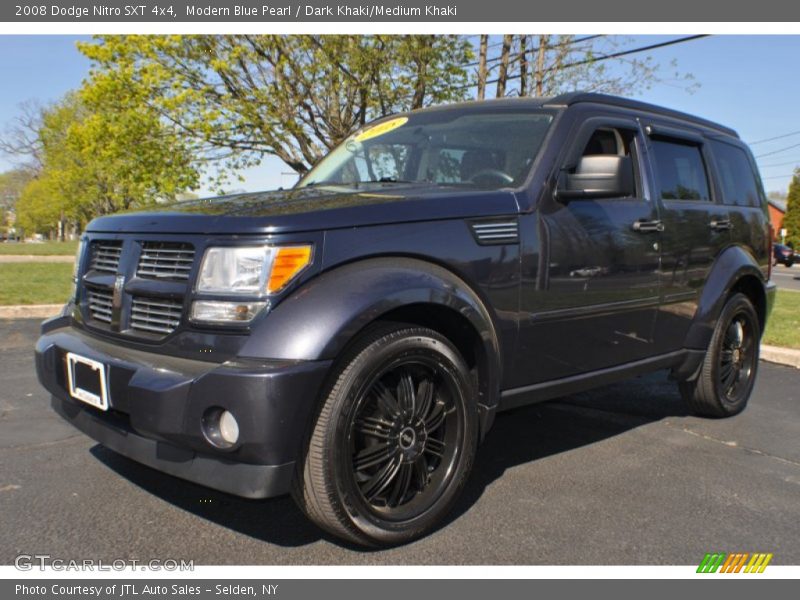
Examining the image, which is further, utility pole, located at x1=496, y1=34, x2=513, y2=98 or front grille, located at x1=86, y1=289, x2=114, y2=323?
utility pole, located at x1=496, y1=34, x2=513, y2=98

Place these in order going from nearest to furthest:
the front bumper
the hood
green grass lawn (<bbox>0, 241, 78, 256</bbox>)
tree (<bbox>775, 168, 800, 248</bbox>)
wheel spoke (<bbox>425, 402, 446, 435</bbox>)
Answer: the front bumper, the hood, wheel spoke (<bbox>425, 402, 446, 435</bbox>), green grass lawn (<bbox>0, 241, 78, 256</bbox>), tree (<bbox>775, 168, 800, 248</bbox>)

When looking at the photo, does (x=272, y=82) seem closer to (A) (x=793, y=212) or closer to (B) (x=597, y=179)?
(B) (x=597, y=179)

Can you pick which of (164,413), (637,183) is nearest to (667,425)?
(637,183)

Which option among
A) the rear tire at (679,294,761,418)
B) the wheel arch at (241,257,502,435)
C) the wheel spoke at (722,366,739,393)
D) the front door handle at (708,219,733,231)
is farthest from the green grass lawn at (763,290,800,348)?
the wheel arch at (241,257,502,435)

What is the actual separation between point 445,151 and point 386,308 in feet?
4.81

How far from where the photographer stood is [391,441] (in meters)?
2.77

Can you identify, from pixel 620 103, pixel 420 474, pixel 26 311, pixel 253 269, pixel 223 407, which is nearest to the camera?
pixel 223 407

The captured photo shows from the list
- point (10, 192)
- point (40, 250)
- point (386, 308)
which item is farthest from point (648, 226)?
point (10, 192)

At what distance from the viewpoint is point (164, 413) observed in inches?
95.6

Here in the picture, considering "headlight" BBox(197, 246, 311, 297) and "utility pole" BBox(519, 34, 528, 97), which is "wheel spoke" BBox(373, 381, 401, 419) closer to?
"headlight" BBox(197, 246, 311, 297)

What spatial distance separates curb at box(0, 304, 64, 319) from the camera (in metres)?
8.45

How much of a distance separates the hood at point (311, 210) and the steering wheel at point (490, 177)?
0.17 meters

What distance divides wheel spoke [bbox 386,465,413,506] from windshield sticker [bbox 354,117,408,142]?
7.37ft
